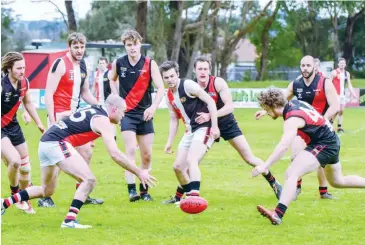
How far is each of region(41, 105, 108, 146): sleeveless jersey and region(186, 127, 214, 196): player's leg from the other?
4.66 ft

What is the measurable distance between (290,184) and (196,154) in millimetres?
1487

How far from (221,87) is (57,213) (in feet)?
9.08

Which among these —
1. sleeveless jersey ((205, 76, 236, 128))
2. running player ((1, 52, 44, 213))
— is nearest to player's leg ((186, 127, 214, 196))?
sleeveless jersey ((205, 76, 236, 128))

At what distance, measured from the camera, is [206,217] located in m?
10.2

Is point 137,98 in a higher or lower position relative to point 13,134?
higher

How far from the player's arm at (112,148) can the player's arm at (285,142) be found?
1.24 m

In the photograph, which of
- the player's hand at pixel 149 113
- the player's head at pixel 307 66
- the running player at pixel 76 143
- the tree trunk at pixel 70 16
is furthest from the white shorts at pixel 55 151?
the tree trunk at pixel 70 16

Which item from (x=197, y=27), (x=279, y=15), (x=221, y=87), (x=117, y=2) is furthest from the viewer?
(x=279, y=15)

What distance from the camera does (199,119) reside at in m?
10.8

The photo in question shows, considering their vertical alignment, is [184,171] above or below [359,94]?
above

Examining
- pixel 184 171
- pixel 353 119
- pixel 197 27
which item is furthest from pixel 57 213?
pixel 197 27

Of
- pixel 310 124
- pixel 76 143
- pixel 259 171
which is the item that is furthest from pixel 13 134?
pixel 310 124

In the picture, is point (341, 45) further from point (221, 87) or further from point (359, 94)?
point (221, 87)

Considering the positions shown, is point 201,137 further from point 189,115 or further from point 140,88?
point 140,88
